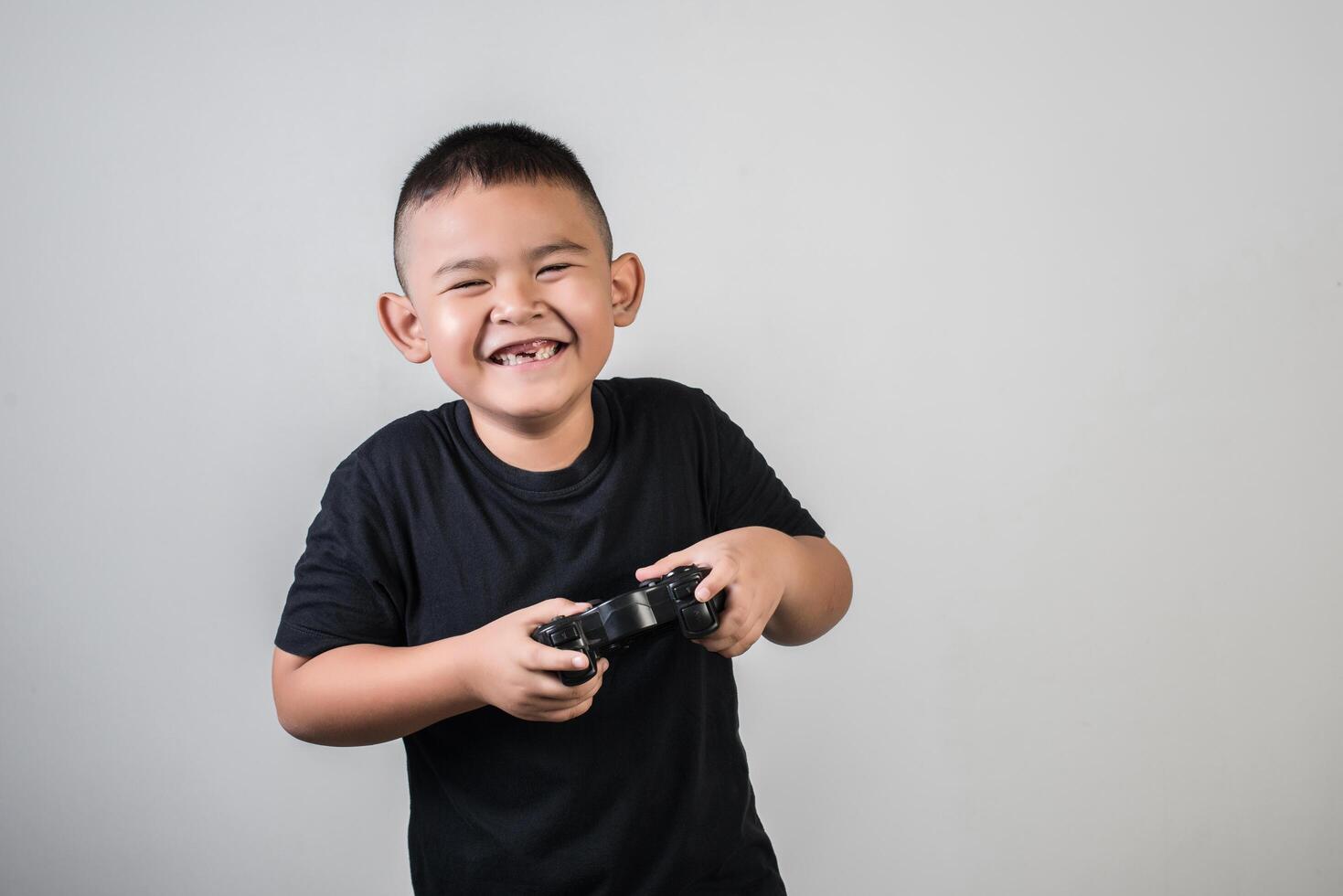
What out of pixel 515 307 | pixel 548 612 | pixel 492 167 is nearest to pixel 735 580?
pixel 548 612

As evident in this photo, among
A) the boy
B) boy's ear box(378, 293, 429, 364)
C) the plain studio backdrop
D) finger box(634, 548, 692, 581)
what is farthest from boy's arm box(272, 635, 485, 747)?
the plain studio backdrop

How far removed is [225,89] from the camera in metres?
1.12

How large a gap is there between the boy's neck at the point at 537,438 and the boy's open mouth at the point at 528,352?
4 centimetres

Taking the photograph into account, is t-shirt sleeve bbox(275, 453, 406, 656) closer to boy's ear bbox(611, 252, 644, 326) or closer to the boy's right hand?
the boy's right hand

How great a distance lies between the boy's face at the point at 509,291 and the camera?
0.81 metres

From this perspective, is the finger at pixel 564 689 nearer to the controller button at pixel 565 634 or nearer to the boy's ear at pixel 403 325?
the controller button at pixel 565 634

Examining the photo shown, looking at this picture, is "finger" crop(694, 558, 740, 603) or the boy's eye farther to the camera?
the boy's eye

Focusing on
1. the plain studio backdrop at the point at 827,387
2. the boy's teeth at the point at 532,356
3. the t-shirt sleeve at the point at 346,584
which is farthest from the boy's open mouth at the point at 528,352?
the plain studio backdrop at the point at 827,387

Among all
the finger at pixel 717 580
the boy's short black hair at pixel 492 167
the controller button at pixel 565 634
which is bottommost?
the controller button at pixel 565 634

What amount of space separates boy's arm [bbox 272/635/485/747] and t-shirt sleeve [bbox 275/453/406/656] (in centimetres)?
1

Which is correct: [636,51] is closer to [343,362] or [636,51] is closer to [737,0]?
[737,0]

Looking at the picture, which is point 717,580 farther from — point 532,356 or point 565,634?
point 532,356

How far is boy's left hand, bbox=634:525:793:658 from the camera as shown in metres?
0.74

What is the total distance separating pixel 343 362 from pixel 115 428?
9.2 inches
